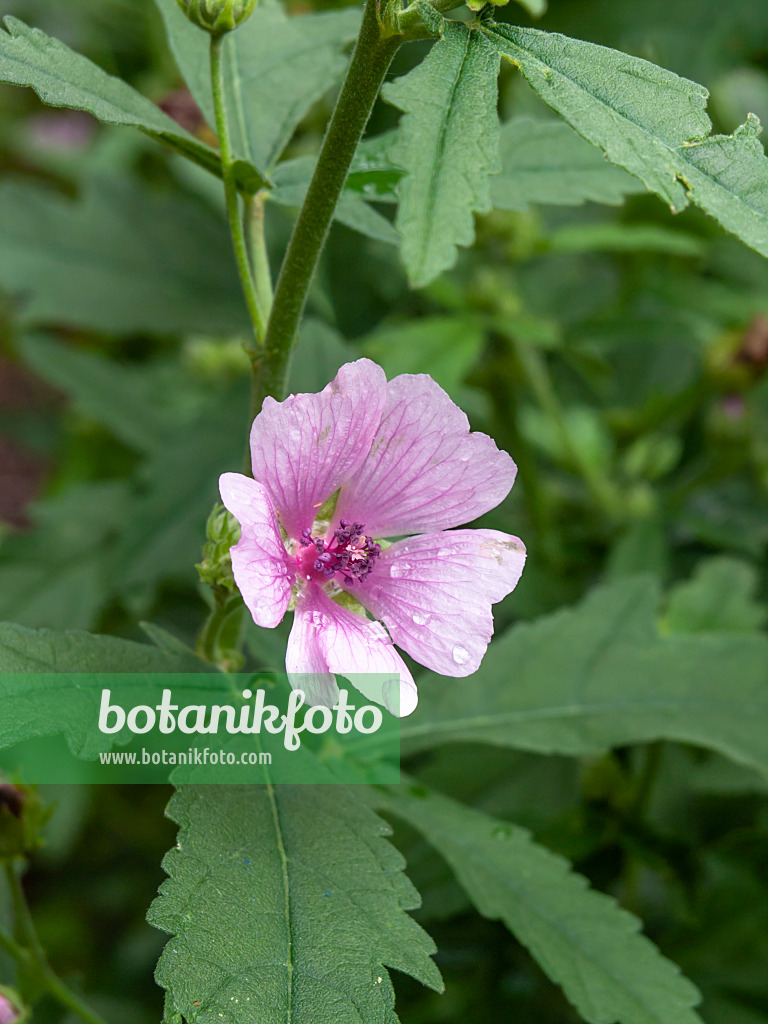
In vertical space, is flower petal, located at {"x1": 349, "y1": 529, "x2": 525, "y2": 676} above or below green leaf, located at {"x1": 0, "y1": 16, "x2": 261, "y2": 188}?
below

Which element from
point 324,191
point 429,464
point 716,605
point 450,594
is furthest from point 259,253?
point 716,605

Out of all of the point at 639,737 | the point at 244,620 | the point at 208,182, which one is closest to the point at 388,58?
the point at 244,620

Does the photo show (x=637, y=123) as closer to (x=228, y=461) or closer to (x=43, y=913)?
(x=228, y=461)

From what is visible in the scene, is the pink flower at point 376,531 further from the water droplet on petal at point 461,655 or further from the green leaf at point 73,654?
the green leaf at point 73,654

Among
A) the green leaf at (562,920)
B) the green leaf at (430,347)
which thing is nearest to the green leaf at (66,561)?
the green leaf at (430,347)

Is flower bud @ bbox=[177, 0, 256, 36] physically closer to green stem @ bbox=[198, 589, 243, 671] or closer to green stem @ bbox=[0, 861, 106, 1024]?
green stem @ bbox=[198, 589, 243, 671]

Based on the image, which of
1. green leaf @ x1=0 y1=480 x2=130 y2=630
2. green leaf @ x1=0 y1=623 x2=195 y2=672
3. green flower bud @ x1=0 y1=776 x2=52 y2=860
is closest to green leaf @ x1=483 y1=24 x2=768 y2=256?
green leaf @ x1=0 y1=623 x2=195 y2=672
